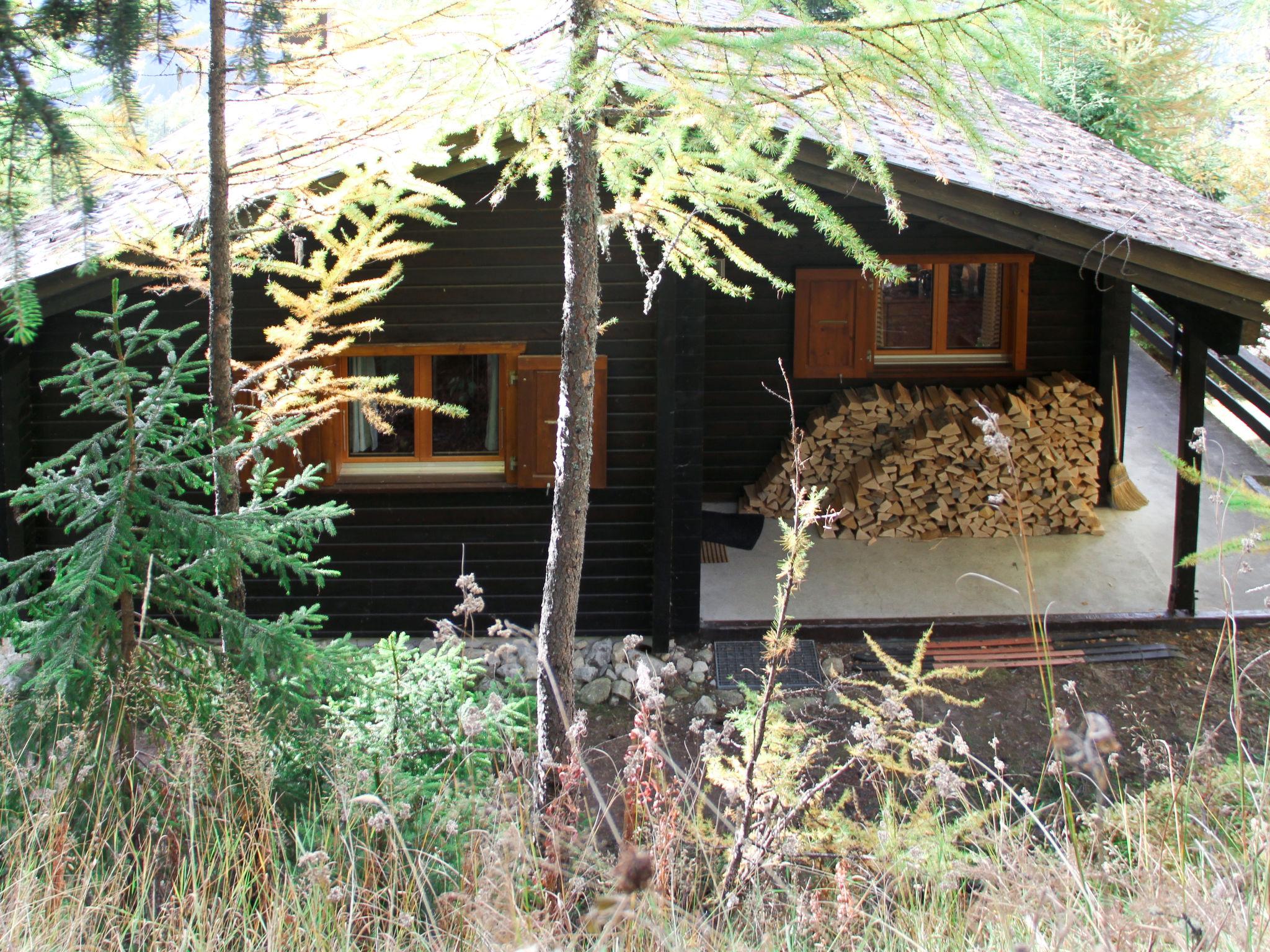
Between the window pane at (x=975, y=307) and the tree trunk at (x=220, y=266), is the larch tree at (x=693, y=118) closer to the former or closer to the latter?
the tree trunk at (x=220, y=266)

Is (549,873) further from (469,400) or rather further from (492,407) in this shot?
(469,400)

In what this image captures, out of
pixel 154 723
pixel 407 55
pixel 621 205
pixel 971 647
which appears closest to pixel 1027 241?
pixel 971 647

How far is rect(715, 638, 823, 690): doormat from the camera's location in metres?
7.02

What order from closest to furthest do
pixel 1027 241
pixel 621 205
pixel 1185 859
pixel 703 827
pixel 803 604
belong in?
pixel 1185 859 → pixel 703 827 → pixel 621 205 → pixel 1027 241 → pixel 803 604

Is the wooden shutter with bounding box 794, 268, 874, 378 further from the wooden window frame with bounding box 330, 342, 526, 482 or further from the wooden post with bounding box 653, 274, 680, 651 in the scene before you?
the wooden window frame with bounding box 330, 342, 526, 482

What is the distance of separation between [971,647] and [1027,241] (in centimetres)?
275

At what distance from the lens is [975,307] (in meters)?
10.5

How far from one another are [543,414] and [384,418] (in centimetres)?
126

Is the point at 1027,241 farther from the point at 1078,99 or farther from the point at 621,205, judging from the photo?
the point at 1078,99

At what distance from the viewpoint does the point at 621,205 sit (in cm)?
401

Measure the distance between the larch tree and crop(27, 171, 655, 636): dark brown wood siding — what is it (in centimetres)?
259

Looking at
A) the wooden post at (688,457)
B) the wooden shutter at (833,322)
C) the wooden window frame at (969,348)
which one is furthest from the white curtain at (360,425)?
the wooden window frame at (969,348)

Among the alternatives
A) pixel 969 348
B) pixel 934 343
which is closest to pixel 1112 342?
pixel 969 348

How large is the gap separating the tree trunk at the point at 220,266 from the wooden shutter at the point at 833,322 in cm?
589
